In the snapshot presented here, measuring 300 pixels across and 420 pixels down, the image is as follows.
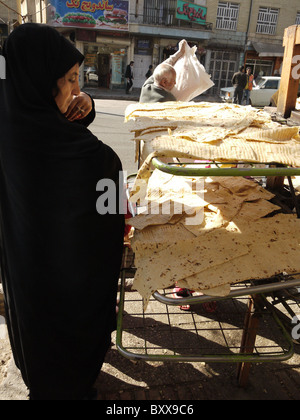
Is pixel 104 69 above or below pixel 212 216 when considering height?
above

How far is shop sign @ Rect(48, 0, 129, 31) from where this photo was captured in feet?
66.2

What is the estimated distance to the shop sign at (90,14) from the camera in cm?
2017

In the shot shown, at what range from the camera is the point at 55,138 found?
1297 mm

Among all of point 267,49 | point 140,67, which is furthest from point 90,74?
point 267,49

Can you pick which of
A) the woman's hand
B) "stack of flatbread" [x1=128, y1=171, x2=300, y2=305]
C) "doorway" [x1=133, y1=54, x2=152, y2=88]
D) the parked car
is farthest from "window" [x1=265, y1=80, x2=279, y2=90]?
the woman's hand

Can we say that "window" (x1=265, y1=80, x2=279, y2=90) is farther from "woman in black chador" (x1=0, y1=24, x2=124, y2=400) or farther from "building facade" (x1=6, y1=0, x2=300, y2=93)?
"woman in black chador" (x1=0, y1=24, x2=124, y2=400)

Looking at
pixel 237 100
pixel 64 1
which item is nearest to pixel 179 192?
pixel 237 100

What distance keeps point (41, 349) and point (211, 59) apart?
2495cm

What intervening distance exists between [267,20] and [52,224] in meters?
26.6

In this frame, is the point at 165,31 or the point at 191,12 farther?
the point at 191,12

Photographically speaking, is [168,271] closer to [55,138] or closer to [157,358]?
[157,358]

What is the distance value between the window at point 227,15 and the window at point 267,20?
64.5 inches

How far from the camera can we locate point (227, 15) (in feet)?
74.2

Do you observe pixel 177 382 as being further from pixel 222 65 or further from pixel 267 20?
pixel 267 20
